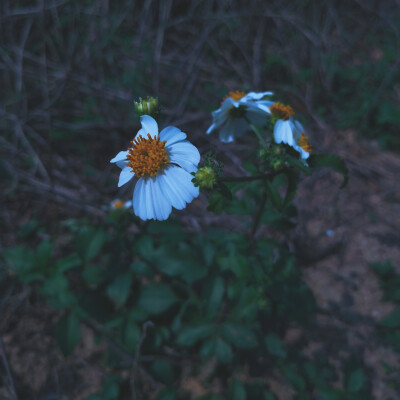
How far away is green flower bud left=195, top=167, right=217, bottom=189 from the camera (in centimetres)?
115

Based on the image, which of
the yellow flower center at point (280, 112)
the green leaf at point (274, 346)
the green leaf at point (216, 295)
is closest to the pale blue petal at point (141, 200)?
the yellow flower center at point (280, 112)

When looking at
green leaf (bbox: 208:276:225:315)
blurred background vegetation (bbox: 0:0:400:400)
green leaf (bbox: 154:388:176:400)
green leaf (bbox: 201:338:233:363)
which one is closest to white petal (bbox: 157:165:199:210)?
blurred background vegetation (bbox: 0:0:400:400)

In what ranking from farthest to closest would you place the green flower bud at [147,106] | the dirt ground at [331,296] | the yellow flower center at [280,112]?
the dirt ground at [331,296], the yellow flower center at [280,112], the green flower bud at [147,106]

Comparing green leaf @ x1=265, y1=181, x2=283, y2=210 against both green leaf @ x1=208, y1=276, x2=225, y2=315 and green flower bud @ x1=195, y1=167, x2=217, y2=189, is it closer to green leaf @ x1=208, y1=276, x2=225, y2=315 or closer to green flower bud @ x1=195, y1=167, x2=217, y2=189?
green flower bud @ x1=195, y1=167, x2=217, y2=189

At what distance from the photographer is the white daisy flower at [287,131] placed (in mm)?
1389

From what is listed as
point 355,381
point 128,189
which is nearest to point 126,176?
point 128,189

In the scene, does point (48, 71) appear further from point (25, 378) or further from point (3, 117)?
point (25, 378)

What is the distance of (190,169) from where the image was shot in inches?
50.9

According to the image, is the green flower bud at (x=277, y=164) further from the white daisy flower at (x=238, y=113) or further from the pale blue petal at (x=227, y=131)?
the pale blue petal at (x=227, y=131)

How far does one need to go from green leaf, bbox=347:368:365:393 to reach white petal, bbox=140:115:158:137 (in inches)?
72.9

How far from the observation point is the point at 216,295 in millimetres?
1948

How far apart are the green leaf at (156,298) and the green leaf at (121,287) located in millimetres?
130

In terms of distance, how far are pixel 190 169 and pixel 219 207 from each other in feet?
0.86

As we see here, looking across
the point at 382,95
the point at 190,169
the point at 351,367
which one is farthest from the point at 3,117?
the point at 382,95
